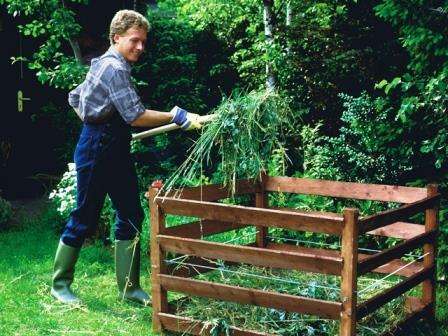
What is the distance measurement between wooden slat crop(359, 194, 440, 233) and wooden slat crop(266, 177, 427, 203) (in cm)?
15

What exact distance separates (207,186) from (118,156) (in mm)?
643

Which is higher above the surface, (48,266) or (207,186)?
(207,186)

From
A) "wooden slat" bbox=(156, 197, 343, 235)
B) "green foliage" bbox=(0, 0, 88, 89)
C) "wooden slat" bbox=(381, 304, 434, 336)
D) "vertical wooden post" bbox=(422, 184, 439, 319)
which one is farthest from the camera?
"green foliage" bbox=(0, 0, 88, 89)

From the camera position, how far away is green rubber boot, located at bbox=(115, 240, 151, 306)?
5.31 m

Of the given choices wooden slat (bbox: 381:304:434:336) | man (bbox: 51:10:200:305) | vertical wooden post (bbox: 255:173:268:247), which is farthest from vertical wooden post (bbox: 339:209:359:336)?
vertical wooden post (bbox: 255:173:268:247)

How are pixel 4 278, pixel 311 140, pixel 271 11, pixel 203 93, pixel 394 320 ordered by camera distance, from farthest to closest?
1. pixel 203 93
2. pixel 271 11
3. pixel 311 140
4. pixel 4 278
5. pixel 394 320

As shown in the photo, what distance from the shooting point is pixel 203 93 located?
11.2 meters

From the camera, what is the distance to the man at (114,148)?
4.84 metres

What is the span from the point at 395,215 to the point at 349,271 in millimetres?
592

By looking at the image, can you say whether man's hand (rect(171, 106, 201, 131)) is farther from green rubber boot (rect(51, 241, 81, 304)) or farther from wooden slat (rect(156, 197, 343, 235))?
green rubber boot (rect(51, 241, 81, 304))

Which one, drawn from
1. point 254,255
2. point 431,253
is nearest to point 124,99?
point 254,255

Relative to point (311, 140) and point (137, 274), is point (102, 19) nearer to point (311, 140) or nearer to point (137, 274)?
point (311, 140)

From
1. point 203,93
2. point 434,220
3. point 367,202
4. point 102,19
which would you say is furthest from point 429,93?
point 203,93

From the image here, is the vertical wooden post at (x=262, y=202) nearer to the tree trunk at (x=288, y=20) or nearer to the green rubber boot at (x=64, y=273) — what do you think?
the green rubber boot at (x=64, y=273)
